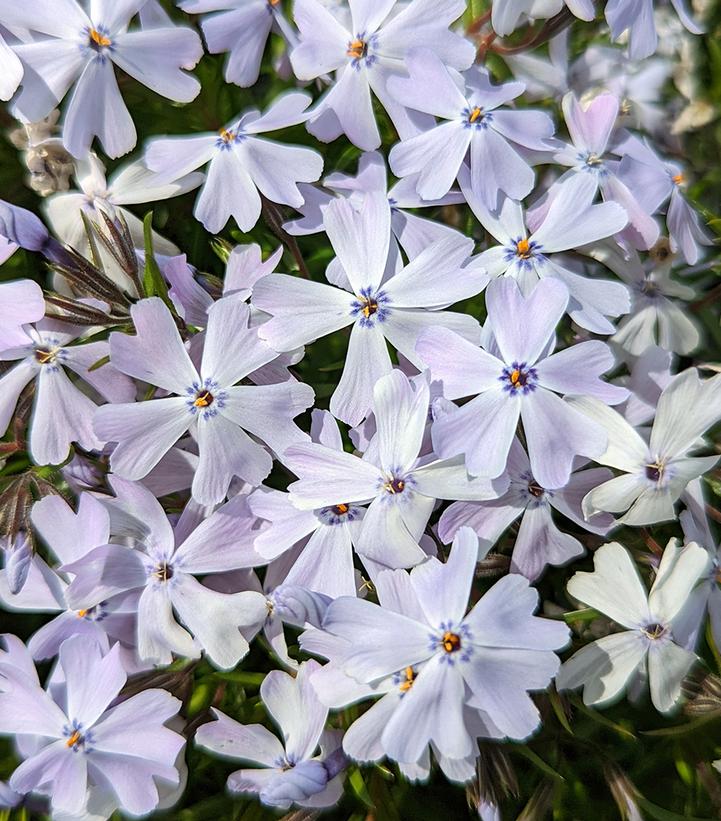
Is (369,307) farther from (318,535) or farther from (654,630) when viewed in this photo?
(654,630)

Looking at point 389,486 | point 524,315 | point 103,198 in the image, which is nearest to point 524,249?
point 524,315

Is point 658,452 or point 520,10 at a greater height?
point 520,10

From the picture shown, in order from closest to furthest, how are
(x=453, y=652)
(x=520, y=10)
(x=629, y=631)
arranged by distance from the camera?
(x=453, y=652) → (x=629, y=631) → (x=520, y=10)

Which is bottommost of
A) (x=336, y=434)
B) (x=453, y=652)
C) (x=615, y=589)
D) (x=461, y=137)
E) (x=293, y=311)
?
A: (x=453, y=652)

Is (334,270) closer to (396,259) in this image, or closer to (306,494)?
(396,259)

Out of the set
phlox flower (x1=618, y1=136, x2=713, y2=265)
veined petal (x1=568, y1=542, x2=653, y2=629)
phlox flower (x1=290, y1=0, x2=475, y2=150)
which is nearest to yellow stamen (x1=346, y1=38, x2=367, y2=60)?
phlox flower (x1=290, y1=0, x2=475, y2=150)

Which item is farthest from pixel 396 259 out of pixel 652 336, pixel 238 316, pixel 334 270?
pixel 652 336
